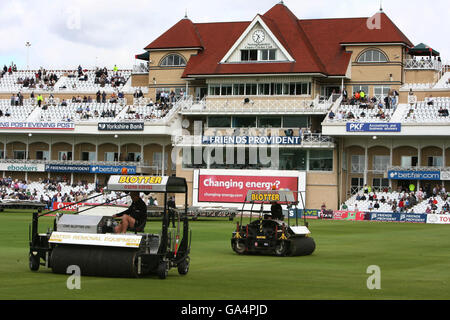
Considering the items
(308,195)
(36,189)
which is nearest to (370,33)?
(308,195)

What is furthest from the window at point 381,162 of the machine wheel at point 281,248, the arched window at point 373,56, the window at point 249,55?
the machine wheel at point 281,248

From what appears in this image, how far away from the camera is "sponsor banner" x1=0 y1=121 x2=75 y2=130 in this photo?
8794 centimetres

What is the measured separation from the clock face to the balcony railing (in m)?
5.82

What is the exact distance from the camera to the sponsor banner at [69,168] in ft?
290

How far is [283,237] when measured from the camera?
29672mm

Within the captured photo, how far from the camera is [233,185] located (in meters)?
81.4

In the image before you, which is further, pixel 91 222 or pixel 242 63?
pixel 242 63

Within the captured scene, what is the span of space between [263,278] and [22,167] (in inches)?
2848

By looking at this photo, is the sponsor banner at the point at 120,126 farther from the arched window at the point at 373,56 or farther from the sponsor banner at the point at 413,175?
the sponsor banner at the point at 413,175

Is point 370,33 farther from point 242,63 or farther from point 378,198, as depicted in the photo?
point 378,198

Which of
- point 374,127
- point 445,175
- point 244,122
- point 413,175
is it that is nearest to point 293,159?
point 244,122

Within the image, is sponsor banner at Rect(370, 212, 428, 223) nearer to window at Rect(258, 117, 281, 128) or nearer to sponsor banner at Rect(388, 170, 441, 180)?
sponsor banner at Rect(388, 170, 441, 180)

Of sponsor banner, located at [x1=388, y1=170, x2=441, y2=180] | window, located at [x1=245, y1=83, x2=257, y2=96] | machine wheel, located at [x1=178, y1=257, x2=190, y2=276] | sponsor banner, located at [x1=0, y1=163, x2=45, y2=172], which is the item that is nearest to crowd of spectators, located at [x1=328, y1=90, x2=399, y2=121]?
sponsor banner, located at [x1=388, y1=170, x2=441, y2=180]
